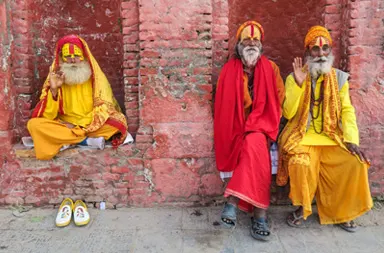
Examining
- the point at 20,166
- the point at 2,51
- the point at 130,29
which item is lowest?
the point at 20,166

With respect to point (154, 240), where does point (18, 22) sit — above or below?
above

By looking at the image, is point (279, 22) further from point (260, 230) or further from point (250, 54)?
point (260, 230)

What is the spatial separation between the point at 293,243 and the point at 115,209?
5.72ft

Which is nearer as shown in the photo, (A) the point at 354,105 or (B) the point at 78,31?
(A) the point at 354,105

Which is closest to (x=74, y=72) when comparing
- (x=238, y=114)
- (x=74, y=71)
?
(x=74, y=71)

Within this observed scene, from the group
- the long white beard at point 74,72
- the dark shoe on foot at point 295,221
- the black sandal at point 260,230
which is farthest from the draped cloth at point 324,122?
the long white beard at point 74,72

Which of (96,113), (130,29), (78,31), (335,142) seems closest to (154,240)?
(96,113)

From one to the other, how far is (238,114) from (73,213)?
184 cm

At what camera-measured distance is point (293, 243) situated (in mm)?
2984

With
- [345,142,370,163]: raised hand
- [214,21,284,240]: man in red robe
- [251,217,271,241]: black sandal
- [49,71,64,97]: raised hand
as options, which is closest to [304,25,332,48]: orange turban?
[214,21,284,240]: man in red robe

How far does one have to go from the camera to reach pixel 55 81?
12.0 ft

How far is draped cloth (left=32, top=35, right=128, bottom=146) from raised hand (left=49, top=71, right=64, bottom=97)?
6 centimetres

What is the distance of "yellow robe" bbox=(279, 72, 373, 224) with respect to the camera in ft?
10.3

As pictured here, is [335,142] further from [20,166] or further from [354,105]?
[20,166]
